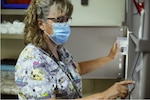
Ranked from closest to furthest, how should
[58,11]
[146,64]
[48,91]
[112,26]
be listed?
[146,64]
[48,91]
[58,11]
[112,26]

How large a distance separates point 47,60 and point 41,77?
112 millimetres

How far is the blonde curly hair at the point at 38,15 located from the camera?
115 cm

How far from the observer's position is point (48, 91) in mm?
1038

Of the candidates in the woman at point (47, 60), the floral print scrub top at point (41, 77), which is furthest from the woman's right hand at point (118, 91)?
the floral print scrub top at point (41, 77)

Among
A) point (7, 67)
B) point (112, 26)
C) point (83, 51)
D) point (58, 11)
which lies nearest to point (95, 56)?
point (83, 51)

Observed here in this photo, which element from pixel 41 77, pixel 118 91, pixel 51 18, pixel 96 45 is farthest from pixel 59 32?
pixel 96 45

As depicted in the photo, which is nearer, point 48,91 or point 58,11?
point 48,91

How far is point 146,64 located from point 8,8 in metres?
1.48

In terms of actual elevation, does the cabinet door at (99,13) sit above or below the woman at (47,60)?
above

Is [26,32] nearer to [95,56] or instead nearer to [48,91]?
[48,91]

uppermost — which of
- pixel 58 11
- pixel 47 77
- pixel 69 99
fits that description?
pixel 58 11

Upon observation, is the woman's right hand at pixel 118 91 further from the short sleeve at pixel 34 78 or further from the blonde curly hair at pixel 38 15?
the blonde curly hair at pixel 38 15

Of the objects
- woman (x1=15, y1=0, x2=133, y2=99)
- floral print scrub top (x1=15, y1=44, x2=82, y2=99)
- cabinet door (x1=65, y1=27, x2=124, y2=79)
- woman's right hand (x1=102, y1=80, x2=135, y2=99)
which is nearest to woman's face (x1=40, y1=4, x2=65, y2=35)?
woman (x1=15, y1=0, x2=133, y2=99)

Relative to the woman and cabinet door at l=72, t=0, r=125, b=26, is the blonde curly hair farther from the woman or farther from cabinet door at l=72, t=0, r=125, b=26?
cabinet door at l=72, t=0, r=125, b=26
